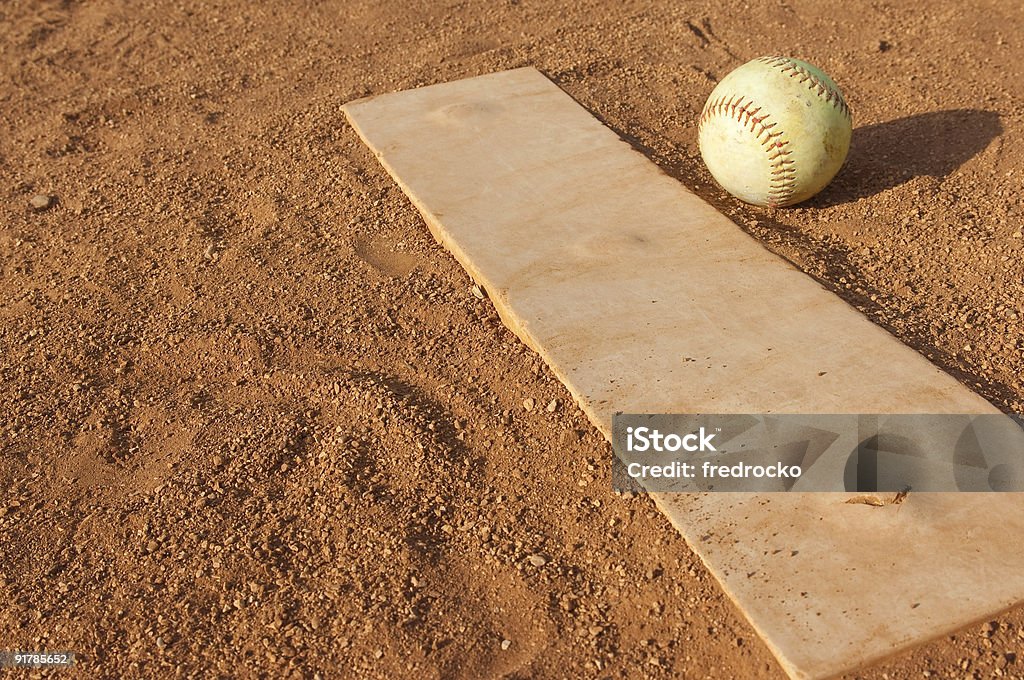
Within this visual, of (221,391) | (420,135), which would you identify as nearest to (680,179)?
(420,135)

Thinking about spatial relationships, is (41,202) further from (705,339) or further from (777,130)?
(777,130)

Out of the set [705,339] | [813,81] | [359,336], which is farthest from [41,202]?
[813,81]

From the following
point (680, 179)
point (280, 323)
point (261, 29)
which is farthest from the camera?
point (261, 29)

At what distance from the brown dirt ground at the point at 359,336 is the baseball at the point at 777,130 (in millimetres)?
203

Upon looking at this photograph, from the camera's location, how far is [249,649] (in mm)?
2828

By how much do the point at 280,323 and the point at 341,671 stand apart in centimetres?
168

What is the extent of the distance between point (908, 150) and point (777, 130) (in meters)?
1.10

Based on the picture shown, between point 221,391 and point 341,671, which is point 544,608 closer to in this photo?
point 341,671

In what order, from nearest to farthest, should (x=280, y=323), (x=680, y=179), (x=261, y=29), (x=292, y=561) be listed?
(x=292, y=561)
(x=280, y=323)
(x=680, y=179)
(x=261, y=29)

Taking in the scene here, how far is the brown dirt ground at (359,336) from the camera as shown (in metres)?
2.88

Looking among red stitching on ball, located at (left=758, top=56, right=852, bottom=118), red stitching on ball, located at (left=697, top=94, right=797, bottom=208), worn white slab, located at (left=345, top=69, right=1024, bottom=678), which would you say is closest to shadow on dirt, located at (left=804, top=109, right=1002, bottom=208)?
red stitching on ball, located at (left=697, top=94, right=797, bottom=208)

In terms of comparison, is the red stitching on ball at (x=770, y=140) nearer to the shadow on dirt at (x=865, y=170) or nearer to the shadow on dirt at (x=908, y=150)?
the shadow on dirt at (x=865, y=170)

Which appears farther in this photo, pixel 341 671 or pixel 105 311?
pixel 105 311

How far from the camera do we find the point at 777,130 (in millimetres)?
4285
